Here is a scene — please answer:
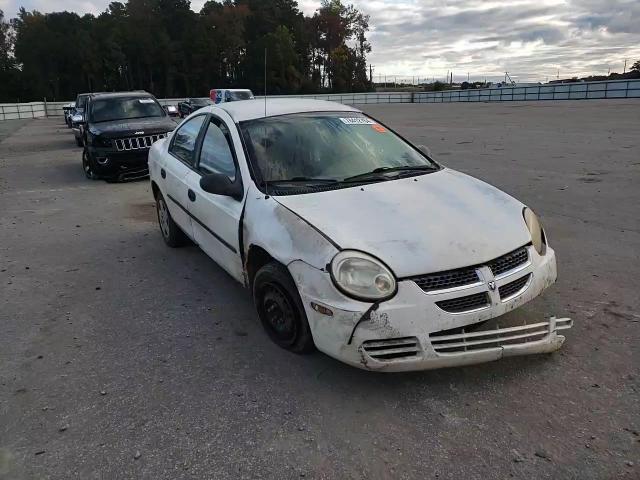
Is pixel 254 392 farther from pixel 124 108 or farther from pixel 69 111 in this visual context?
pixel 69 111

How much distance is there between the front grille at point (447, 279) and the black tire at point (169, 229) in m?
3.30

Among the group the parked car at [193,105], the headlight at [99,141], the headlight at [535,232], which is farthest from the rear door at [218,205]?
the parked car at [193,105]

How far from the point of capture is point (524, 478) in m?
2.24

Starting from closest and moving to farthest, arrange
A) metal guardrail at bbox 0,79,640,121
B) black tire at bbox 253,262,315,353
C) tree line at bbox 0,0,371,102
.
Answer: black tire at bbox 253,262,315,353
metal guardrail at bbox 0,79,640,121
tree line at bbox 0,0,371,102

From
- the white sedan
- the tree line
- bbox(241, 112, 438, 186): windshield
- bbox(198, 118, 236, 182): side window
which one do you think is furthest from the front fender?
the tree line

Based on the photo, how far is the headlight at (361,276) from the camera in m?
2.67

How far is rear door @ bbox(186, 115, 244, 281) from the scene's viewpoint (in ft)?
12.0

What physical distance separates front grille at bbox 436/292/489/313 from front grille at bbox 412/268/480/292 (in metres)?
0.07

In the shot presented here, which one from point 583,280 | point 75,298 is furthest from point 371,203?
point 75,298

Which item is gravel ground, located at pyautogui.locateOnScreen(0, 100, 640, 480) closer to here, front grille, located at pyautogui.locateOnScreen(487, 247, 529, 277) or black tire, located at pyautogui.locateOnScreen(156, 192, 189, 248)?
black tire, located at pyautogui.locateOnScreen(156, 192, 189, 248)

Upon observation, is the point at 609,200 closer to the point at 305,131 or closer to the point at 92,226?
the point at 305,131

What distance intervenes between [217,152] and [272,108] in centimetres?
60

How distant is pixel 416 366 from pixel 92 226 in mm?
5459

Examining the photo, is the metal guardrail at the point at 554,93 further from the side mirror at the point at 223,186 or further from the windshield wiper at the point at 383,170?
the side mirror at the point at 223,186
